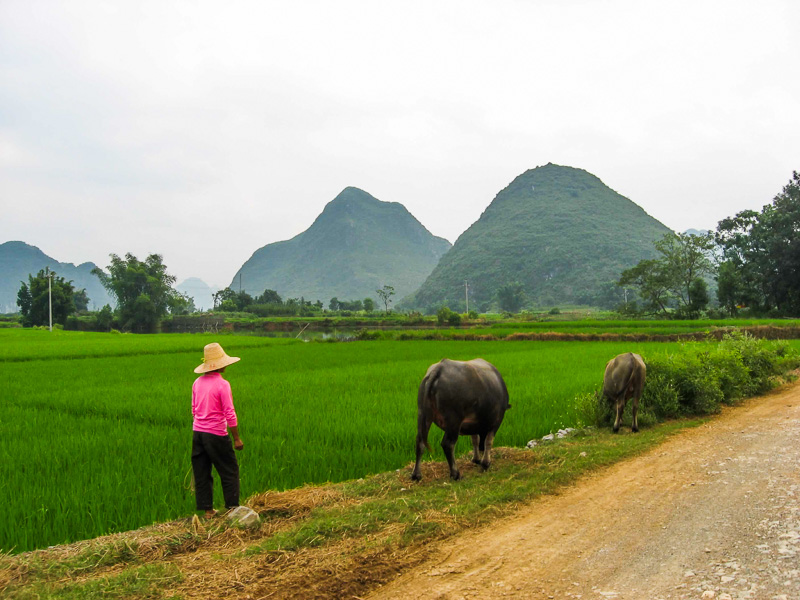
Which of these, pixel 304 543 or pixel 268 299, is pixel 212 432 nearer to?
pixel 304 543

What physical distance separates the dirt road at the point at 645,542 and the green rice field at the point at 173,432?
1.99 m

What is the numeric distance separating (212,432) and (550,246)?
11012cm

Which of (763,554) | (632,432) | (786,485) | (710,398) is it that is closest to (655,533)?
(763,554)

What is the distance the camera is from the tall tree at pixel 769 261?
1438 inches

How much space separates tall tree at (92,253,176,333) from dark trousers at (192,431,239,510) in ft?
→ 224

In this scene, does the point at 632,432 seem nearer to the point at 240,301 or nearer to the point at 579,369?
the point at 579,369

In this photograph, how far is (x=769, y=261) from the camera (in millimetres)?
38031

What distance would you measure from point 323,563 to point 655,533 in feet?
7.59

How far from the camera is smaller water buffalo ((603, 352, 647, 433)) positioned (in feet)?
23.4

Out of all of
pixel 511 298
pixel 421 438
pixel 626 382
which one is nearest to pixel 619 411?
pixel 626 382

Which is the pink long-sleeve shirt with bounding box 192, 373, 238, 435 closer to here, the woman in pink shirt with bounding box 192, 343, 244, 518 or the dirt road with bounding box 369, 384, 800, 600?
the woman in pink shirt with bounding box 192, 343, 244, 518

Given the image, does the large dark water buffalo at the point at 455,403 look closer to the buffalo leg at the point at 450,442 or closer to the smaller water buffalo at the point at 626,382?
the buffalo leg at the point at 450,442

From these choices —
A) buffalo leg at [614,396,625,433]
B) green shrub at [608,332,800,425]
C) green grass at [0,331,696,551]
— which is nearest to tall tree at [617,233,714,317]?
green grass at [0,331,696,551]

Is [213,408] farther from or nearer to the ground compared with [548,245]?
nearer to the ground
